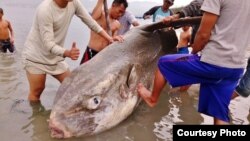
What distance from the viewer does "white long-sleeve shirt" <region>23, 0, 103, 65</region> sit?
503 centimetres

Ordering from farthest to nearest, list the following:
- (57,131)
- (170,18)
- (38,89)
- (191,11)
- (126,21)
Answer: (126,21), (191,11), (170,18), (38,89), (57,131)

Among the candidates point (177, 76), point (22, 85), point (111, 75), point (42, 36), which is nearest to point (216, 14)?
point (177, 76)

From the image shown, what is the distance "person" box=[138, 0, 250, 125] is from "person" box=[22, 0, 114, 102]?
1555 millimetres

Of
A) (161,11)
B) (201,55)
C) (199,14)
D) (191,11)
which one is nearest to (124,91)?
(201,55)

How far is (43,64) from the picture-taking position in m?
5.45

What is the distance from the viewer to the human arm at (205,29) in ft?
12.6

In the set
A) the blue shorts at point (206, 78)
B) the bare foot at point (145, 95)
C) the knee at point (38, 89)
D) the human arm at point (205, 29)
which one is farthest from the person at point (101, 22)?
the human arm at point (205, 29)

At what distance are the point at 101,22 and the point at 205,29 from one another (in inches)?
127

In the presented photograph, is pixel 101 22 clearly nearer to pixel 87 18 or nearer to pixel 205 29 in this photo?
pixel 87 18

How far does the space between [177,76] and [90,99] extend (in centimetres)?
109

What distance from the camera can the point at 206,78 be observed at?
13.7 feet

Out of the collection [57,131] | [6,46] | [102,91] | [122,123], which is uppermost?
[102,91]

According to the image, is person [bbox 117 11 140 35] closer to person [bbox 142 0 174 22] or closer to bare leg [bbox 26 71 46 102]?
person [bbox 142 0 174 22]

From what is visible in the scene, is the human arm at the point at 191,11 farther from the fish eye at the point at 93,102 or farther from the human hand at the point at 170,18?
the fish eye at the point at 93,102
